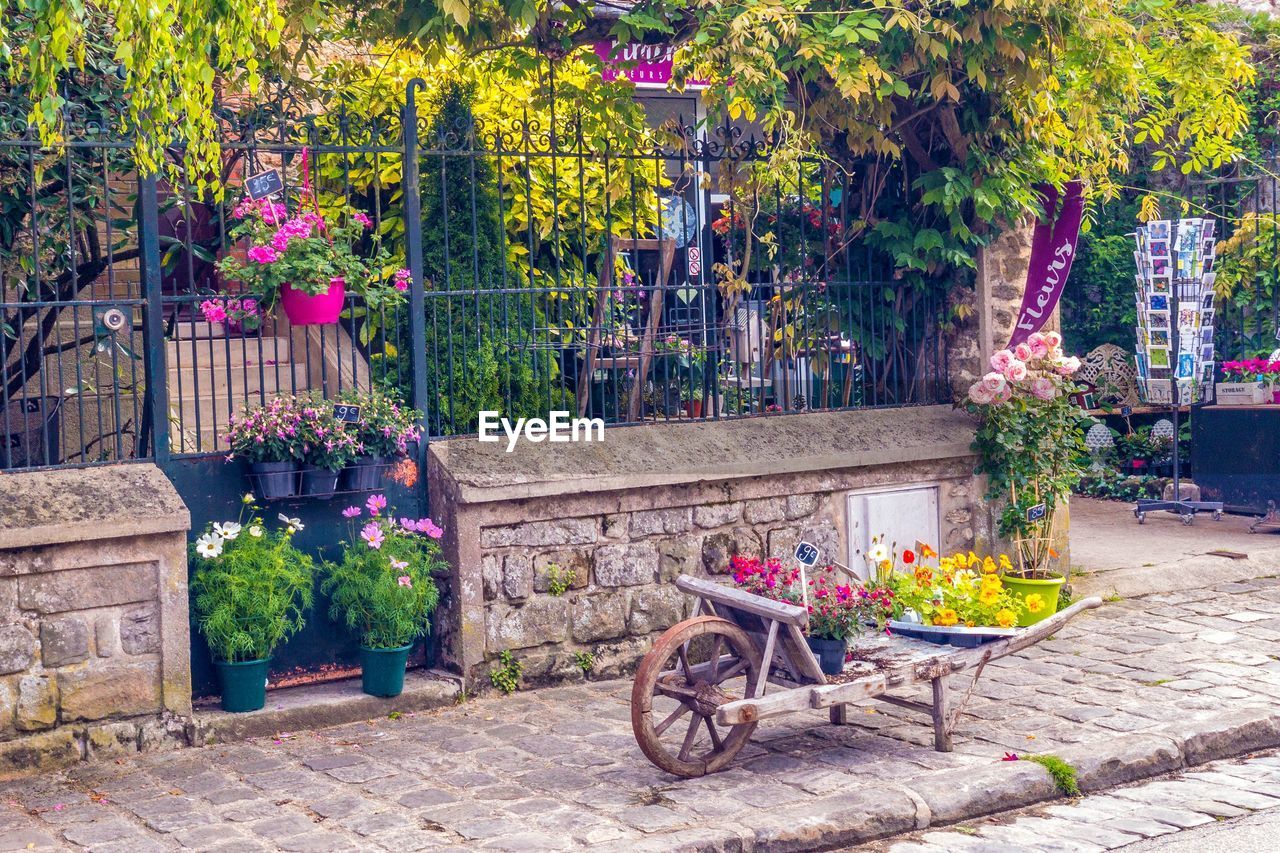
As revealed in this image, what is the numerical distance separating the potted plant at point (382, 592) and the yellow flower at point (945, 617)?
236 cm

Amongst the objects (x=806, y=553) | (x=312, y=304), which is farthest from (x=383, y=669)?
(x=806, y=553)

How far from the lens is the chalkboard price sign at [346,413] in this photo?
6547mm

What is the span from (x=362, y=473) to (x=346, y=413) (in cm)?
31

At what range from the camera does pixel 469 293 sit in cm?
717

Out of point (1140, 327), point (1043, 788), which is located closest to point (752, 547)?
point (1043, 788)

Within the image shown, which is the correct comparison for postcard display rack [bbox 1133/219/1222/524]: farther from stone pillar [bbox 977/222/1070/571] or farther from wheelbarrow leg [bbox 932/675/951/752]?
wheelbarrow leg [bbox 932/675/951/752]

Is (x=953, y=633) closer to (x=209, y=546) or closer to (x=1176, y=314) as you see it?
(x=209, y=546)

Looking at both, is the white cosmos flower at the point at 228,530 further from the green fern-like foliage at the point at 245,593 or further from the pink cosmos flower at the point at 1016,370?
the pink cosmos flower at the point at 1016,370

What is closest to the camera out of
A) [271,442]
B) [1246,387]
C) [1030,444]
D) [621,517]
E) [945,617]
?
[945,617]

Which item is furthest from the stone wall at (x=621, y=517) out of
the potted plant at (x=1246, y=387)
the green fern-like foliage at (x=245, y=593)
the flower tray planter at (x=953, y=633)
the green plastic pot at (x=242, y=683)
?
the potted plant at (x=1246, y=387)

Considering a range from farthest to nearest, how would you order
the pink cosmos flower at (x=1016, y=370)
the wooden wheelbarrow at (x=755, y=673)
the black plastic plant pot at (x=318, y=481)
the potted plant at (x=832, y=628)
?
the pink cosmos flower at (x=1016, y=370)
the black plastic plant pot at (x=318, y=481)
the potted plant at (x=832, y=628)
the wooden wheelbarrow at (x=755, y=673)

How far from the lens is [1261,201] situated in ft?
41.1

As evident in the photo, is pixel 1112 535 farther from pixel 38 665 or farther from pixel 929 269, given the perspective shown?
pixel 38 665

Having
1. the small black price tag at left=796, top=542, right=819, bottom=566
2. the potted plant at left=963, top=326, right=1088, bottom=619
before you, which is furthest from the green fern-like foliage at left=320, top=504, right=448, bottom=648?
the potted plant at left=963, top=326, right=1088, bottom=619
